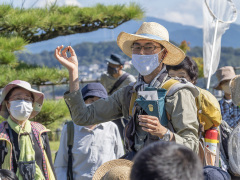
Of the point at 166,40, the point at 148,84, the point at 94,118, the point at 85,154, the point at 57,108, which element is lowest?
the point at 57,108

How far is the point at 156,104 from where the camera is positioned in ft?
8.54

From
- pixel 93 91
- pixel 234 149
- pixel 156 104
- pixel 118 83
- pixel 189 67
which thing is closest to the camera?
pixel 156 104

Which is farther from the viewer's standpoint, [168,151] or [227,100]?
[227,100]

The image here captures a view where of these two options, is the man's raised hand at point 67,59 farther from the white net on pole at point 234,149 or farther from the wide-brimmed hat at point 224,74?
the wide-brimmed hat at point 224,74

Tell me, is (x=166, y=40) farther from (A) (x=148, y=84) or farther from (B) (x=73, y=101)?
(B) (x=73, y=101)

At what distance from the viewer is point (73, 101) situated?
287cm

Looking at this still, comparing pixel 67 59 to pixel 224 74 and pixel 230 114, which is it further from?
pixel 224 74

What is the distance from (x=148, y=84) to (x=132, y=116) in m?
0.24

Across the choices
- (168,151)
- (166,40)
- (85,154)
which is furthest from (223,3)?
(168,151)

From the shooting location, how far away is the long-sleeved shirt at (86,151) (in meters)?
4.22

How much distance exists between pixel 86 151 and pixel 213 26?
3.26 metres

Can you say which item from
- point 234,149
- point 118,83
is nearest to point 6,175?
point 234,149

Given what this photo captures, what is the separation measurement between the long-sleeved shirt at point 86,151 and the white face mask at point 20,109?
0.39m

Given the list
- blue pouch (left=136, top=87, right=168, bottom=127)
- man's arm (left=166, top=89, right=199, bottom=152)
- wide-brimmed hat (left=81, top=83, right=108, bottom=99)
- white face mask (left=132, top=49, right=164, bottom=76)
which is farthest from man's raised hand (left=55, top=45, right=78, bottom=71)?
wide-brimmed hat (left=81, top=83, right=108, bottom=99)
